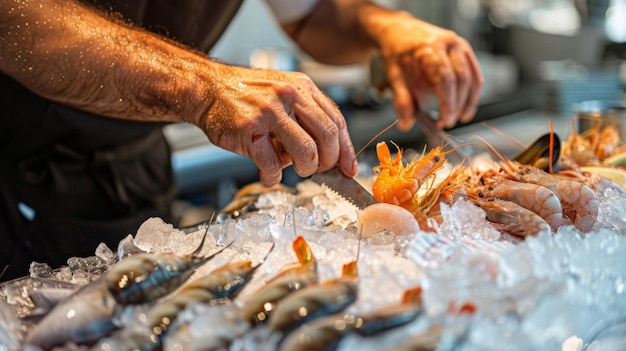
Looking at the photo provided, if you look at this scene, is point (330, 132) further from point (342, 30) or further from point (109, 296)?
point (342, 30)

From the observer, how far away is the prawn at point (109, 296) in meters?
0.98

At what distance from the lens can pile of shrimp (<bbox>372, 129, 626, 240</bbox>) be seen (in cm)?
145

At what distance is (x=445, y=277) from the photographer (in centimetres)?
96

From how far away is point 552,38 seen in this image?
5660 mm

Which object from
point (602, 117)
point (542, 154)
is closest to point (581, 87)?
point (602, 117)

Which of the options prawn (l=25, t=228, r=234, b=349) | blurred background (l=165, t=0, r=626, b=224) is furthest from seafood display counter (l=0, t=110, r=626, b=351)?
blurred background (l=165, t=0, r=626, b=224)

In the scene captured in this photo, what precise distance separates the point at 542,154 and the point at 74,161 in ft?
A: 5.19

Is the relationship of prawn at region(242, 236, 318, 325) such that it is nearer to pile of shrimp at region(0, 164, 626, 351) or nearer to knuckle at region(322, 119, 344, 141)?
pile of shrimp at region(0, 164, 626, 351)

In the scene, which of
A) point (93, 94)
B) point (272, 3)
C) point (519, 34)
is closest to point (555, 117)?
point (272, 3)

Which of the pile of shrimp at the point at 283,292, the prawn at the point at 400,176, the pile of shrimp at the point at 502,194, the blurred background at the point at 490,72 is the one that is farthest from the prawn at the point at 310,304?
the blurred background at the point at 490,72

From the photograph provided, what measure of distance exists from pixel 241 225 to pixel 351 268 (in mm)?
340

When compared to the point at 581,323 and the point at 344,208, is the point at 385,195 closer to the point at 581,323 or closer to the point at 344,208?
the point at 344,208

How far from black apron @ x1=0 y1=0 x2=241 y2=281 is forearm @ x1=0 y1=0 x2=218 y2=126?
0.56m

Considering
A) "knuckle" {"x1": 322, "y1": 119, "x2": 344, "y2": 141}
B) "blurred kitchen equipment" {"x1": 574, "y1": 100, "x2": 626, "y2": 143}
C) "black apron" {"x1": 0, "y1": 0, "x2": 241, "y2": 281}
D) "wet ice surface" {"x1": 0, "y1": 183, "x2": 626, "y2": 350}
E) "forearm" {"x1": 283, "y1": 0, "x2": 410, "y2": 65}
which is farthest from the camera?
"forearm" {"x1": 283, "y1": 0, "x2": 410, "y2": 65}
